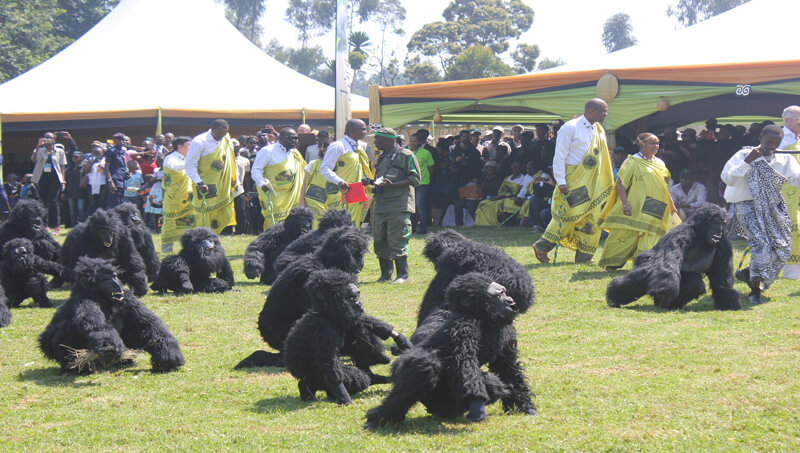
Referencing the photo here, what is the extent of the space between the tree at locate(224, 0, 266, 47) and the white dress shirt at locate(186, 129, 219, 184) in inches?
2616

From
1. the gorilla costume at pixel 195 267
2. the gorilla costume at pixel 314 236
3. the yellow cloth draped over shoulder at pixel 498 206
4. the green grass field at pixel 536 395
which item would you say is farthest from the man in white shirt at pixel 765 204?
the yellow cloth draped over shoulder at pixel 498 206

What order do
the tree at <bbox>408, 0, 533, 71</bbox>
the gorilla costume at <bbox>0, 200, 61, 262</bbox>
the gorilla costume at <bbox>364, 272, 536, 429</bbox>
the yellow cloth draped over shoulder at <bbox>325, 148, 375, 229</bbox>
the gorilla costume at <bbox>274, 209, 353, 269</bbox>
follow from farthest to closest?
the tree at <bbox>408, 0, 533, 71</bbox> → the yellow cloth draped over shoulder at <bbox>325, 148, 375, 229</bbox> → the gorilla costume at <bbox>0, 200, 61, 262</bbox> → the gorilla costume at <bbox>274, 209, 353, 269</bbox> → the gorilla costume at <bbox>364, 272, 536, 429</bbox>

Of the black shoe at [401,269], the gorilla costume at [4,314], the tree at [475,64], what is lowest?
the gorilla costume at [4,314]

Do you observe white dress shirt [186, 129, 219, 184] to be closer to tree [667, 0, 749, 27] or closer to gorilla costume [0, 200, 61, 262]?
gorilla costume [0, 200, 61, 262]

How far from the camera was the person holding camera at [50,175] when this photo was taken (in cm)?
1769

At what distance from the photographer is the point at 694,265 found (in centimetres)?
777

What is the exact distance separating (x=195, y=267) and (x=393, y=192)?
2.51m

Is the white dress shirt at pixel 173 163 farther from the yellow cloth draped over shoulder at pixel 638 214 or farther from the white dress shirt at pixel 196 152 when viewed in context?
the yellow cloth draped over shoulder at pixel 638 214

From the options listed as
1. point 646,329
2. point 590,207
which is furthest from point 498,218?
point 646,329

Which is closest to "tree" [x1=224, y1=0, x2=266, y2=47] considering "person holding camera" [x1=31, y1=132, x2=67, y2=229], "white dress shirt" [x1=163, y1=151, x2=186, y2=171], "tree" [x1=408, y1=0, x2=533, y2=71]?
"tree" [x1=408, y1=0, x2=533, y2=71]

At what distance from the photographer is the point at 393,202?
31.4 ft

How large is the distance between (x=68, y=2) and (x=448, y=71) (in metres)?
24.7

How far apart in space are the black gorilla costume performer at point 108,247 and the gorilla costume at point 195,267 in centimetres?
36

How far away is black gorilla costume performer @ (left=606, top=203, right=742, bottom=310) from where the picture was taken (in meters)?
7.70
